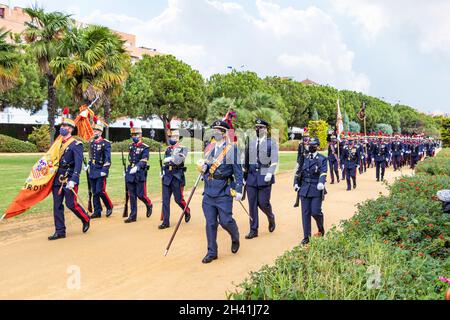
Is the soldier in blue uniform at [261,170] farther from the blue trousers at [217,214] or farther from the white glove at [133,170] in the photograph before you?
the white glove at [133,170]

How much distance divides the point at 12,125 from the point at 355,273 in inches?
1711

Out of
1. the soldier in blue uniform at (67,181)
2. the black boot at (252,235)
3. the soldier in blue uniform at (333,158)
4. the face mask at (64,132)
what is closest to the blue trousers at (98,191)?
the soldier in blue uniform at (67,181)

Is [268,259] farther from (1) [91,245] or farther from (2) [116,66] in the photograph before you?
(2) [116,66]

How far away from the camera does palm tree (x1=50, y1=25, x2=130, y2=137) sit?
21.4 metres

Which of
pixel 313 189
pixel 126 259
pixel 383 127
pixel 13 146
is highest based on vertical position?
pixel 383 127

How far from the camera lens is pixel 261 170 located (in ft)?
26.8

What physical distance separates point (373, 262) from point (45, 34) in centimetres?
2183

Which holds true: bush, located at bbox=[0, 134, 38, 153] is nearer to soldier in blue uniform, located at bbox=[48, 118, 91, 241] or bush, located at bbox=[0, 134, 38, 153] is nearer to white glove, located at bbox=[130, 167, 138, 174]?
white glove, located at bbox=[130, 167, 138, 174]

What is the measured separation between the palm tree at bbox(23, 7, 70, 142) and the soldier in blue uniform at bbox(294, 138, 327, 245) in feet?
56.0

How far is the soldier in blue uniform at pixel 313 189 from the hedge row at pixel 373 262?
36.9 inches

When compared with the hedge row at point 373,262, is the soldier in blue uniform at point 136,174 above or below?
above

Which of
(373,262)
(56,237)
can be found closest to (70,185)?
(56,237)

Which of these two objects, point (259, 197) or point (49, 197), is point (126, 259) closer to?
point (259, 197)

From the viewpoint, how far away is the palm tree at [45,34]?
21.7 metres
